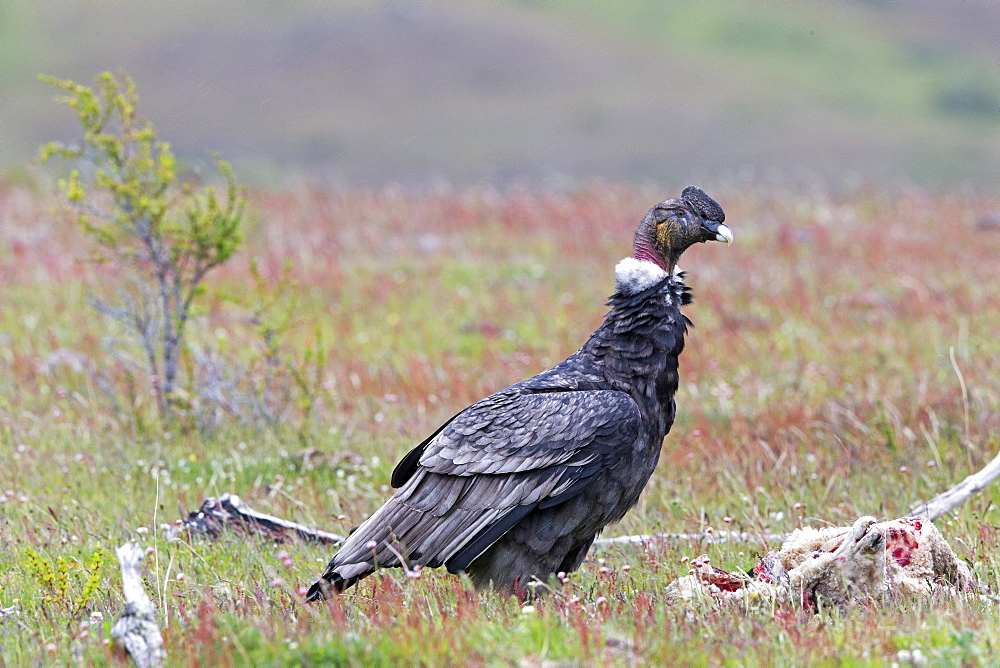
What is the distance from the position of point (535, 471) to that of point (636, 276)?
4.05 feet

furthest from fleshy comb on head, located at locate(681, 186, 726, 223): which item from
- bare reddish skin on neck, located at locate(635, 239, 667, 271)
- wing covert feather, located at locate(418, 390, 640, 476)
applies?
wing covert feather, located at locate(418, 390, 640, 476)

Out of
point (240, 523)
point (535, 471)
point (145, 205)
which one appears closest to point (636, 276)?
point (535, 471)

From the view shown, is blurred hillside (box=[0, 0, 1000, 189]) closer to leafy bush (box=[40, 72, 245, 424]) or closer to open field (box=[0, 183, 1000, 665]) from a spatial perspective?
open field (box=[0, 183, 1000, 665])

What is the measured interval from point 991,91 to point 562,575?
62638mm

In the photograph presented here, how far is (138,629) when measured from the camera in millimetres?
4328

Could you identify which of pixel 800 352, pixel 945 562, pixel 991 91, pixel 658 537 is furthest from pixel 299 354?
pixel 991 91

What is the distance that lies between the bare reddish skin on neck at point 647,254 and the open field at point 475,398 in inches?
60.6

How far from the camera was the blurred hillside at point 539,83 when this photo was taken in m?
47.0

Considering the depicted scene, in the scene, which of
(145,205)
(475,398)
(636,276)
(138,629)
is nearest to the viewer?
(138,629)

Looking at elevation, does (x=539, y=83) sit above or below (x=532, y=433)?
above

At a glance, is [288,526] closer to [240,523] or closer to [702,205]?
[240,523]

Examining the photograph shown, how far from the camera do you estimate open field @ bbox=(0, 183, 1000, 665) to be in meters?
4.41

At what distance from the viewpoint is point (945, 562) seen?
16.9 feet

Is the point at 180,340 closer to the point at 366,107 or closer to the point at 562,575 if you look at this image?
the point at 562,575
